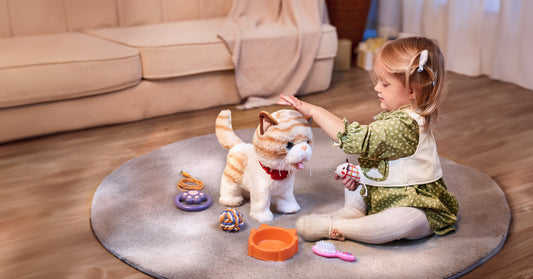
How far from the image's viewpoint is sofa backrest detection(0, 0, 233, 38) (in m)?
2.36

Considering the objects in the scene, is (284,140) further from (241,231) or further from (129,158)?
(129,158)

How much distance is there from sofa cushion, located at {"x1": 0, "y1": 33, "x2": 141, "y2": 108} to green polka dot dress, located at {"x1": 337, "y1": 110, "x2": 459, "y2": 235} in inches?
45.7

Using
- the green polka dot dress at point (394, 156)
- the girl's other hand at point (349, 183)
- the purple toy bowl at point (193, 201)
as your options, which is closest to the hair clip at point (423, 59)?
the green polka dot dress at point (394, 156)

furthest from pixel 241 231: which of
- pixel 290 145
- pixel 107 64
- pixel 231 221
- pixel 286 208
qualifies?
pixel 107 64

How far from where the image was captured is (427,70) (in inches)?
49.4

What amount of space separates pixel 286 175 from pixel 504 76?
6.24 feet

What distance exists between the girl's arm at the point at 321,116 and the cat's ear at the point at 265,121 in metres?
0.04

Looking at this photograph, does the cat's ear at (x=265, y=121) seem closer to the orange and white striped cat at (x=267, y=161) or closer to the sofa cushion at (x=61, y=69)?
the orange and white striped cat at (x=267, y=161)

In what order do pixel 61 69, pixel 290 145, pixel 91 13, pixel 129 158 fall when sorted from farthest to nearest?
pixel 91 13 → pixel 61 69 → pixel 129 158 → pixel 290 145

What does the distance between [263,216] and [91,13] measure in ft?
5.20

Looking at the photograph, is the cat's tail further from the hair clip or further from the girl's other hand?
the hair clip

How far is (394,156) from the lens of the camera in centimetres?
132

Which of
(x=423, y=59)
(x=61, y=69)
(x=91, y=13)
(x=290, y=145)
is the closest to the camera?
(x=423, y=59)

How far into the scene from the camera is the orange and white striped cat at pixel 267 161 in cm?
132
